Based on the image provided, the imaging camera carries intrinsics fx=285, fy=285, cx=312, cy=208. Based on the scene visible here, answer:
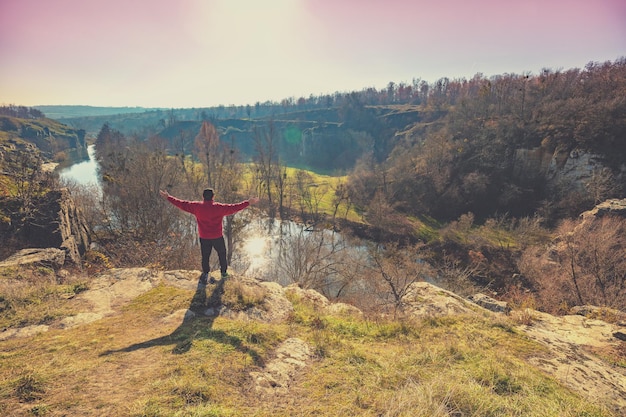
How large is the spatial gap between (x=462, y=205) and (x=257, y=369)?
49.4 m

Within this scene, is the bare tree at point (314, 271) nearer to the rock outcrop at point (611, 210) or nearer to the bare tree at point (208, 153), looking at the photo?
the bare tree at point (208, 153)

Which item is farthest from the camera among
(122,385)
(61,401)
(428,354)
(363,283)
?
(363,283)

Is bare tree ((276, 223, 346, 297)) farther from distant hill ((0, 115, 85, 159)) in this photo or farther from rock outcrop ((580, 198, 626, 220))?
distant hill ((0, 115, 85, 159))

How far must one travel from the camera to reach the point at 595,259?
1825cm

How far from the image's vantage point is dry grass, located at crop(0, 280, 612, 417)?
10.7ft

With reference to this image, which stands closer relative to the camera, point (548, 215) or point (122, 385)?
point (122, 385)

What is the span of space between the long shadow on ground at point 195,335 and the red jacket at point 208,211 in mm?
1629

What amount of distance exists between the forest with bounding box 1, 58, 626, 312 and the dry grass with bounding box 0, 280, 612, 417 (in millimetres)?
9599

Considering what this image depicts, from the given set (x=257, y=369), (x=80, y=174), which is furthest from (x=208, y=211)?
(x=80, y=174)

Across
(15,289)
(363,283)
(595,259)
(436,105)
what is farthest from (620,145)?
→ (436,105)

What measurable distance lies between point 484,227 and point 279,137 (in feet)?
354

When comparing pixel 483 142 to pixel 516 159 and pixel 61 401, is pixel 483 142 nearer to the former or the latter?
pixel 516 159

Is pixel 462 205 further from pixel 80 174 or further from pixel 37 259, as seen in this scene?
pixel 80 174

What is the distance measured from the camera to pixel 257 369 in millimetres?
4289
